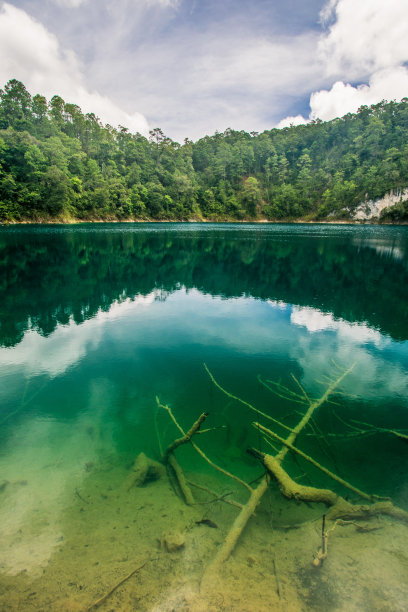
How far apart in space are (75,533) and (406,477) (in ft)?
15.5

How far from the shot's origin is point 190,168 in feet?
426

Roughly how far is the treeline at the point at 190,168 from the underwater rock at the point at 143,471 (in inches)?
2600

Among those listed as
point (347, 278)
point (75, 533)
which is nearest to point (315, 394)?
point (75, 533)

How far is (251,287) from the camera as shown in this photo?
1705 cm

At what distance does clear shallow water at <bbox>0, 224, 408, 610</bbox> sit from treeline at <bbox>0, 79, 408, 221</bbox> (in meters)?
58.7

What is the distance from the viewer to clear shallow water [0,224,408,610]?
4.30m

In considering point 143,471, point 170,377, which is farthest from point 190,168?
point 143,471

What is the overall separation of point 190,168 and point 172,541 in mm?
142442

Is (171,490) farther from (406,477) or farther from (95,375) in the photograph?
(95,375)

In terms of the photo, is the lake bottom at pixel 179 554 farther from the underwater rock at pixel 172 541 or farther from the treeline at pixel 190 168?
the treeline at pixel 190 168

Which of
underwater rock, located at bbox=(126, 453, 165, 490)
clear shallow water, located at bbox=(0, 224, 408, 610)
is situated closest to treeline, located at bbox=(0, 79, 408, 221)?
clear shallow water, located at bbox=(0, 224, 408, 610)

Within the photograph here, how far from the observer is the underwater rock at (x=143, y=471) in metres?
4.13

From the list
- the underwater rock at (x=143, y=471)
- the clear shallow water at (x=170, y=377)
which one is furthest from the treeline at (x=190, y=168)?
the underwater rock at (x=143, y=471)

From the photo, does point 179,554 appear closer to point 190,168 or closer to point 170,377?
point 170,377
